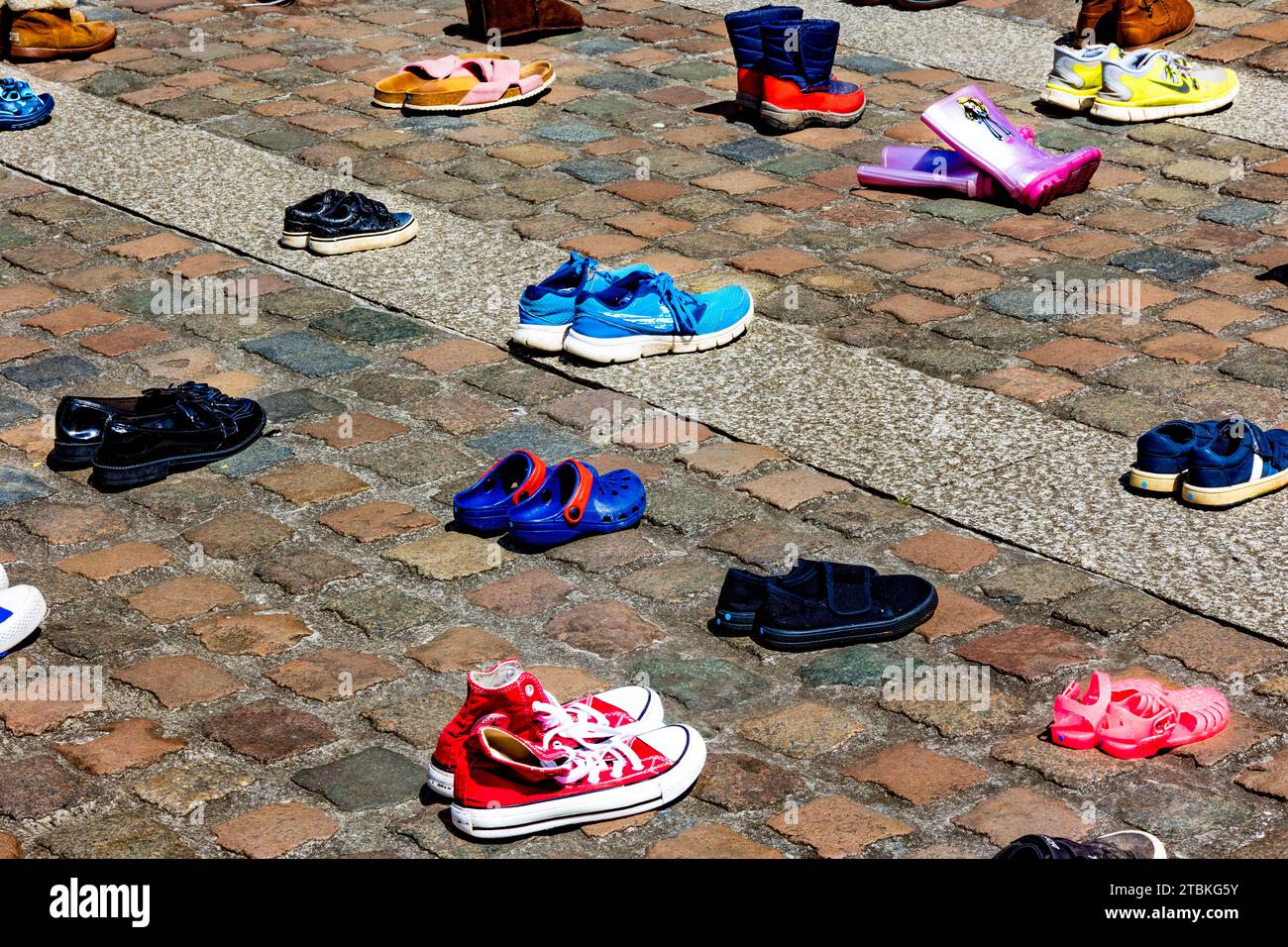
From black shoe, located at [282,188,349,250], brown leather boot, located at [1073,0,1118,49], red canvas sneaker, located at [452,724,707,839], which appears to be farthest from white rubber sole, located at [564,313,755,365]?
brown leather boot, located at [1073,0,1118,49]

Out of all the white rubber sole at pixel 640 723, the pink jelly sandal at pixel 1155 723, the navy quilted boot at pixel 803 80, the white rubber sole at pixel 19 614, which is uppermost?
the navy quilted boot at pixel 803 80

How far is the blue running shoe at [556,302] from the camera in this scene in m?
4.94

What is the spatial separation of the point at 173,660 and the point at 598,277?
6.50ft

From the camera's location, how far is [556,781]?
299cm

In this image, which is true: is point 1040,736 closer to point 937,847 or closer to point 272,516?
point 937,847

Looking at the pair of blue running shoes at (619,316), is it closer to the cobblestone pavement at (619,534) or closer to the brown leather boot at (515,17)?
the cobblestone pavement at (619,534)

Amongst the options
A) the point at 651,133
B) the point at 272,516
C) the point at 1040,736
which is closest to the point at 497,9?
the point at 651,133

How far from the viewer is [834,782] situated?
3.13m

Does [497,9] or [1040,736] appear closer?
[1040,736]

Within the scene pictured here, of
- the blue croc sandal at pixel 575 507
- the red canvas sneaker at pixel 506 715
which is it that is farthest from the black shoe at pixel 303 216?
the red canvas sneaker at pixel 506 715

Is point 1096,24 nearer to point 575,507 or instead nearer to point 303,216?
point 303,216

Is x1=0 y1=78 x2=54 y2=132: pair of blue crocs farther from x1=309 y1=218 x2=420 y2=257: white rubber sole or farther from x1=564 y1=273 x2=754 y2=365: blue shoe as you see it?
x1=564 y1=273 x2=754 y2=365: blue shoe

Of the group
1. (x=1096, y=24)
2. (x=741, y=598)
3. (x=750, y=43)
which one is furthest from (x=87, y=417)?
(x=1096, y=24)

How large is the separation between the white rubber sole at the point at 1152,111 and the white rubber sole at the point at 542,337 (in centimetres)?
286
